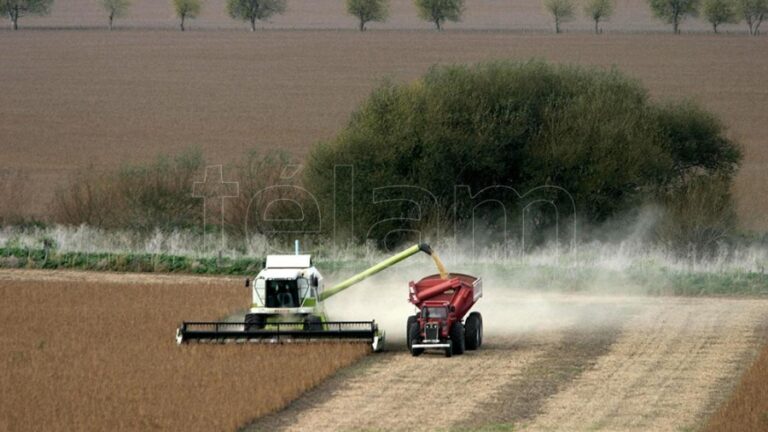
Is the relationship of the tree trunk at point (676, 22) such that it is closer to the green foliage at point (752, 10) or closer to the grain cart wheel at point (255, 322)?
the green foliage at point (752, 10)

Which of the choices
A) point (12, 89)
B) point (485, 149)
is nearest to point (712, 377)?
point (485, 149)

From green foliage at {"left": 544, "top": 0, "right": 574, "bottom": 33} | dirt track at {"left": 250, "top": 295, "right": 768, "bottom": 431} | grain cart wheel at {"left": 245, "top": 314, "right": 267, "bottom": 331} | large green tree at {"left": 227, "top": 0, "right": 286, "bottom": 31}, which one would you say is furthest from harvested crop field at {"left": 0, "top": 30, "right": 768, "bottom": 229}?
grain cart wheel at {"left": 245, "top": 314, "right": 267, "bottom": 331}

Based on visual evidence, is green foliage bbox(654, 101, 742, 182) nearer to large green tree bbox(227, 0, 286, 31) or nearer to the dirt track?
the dirt track

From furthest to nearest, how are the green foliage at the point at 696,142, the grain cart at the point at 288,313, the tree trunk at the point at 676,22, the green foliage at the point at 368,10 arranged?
1. the green foliage at the point at 368,10
2. the tree trunk at the point at 676,22
3. the green foliage at the point at 696,142
4. the grain cart at the point at 288,313

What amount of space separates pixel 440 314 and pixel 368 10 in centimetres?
11538

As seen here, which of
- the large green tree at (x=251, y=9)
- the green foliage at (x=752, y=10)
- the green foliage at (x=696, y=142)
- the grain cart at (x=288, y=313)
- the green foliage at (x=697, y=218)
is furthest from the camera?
the large green tree at (x=251, y=9)

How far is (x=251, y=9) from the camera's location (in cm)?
13638

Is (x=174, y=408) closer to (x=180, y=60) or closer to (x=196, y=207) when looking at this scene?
(x=196, y=207)

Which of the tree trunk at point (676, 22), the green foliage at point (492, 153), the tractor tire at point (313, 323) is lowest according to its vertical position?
the tractor tire at point (313, 323)

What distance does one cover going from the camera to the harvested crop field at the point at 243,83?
70.1 m

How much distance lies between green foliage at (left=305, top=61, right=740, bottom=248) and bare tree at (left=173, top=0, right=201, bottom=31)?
84.7 meters

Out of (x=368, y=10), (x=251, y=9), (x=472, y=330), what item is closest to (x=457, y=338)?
(x=472, y=330)

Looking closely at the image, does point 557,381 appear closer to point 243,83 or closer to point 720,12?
point 243,83

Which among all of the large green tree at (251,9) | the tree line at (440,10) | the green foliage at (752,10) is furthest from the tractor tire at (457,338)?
the large green tree at (251,9)
